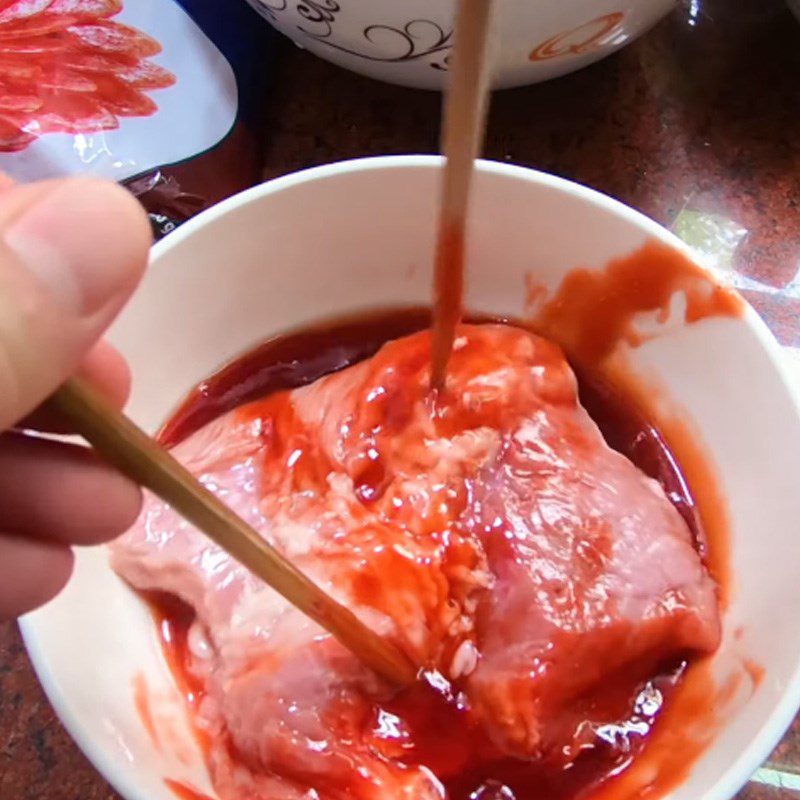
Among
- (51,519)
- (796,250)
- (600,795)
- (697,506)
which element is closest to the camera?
(51,519)

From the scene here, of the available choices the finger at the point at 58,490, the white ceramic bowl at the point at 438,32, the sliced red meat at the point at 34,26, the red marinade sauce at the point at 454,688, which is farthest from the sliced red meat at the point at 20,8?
the finger at the point at 58,490

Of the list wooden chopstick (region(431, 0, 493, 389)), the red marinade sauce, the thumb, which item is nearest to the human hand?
the thumb

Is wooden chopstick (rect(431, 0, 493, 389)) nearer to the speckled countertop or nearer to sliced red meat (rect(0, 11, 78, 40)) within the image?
the speckled countertop

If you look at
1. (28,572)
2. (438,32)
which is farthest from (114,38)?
(28,572)

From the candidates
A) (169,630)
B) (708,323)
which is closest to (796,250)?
(708,323)

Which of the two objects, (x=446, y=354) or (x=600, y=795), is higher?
(x=446, y=354)

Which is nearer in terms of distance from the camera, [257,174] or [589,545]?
[589,545]

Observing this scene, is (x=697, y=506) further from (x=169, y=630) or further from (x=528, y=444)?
(x=169, y=630)

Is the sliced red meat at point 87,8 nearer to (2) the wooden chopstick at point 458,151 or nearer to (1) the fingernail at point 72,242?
(2) the wooden chopstick at point 458,151
